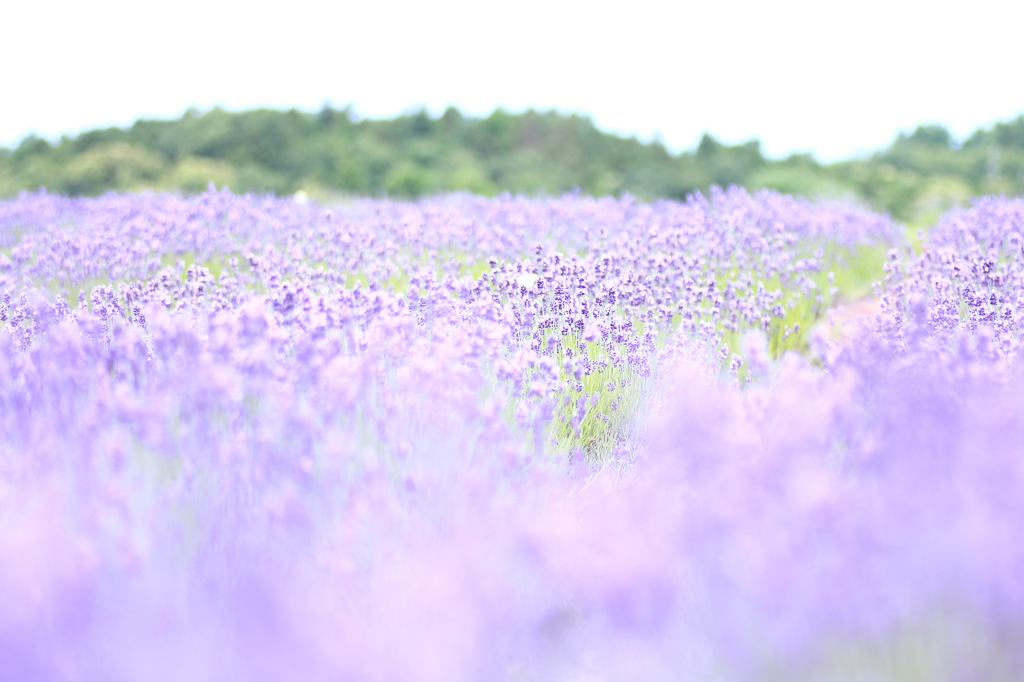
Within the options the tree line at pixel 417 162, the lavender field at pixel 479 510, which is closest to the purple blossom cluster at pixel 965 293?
the lavender field at pixel 479 510

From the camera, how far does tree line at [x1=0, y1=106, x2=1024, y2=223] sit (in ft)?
51.0

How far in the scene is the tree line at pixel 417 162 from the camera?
1554 cm

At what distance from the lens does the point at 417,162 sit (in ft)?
58.0

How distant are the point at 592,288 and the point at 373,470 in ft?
6.27

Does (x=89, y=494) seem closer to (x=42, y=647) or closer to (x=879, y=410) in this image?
(x=42, y=647)

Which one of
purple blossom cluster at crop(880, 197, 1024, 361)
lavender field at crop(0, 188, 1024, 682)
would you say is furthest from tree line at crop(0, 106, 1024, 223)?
lavender field at crop(0, 188, 1024, 682)

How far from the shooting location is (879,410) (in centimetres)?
205

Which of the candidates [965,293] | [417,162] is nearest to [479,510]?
[965,293]

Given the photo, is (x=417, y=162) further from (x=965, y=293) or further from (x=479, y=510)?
(x=479, y=510)

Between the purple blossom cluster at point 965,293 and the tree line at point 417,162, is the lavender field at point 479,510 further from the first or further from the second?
the tree line at point 417,162

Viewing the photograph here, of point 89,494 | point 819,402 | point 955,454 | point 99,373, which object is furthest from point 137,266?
point 955,454

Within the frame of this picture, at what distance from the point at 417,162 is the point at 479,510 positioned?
1653 cm

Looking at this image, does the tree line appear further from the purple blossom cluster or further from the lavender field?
the lavender field

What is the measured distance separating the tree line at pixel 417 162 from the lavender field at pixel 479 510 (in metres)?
11.5
